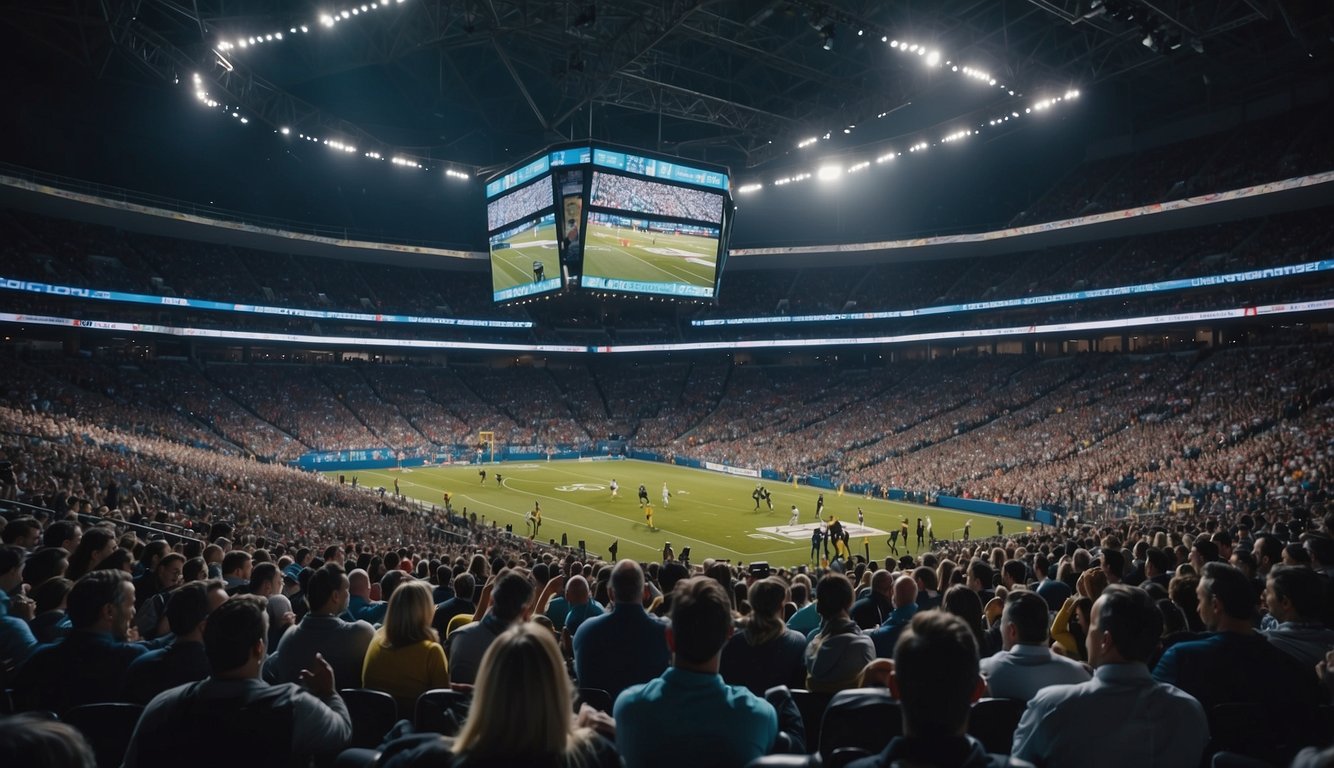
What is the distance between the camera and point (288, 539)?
20.3 metres

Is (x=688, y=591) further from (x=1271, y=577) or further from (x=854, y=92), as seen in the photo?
(x=854, y=92)

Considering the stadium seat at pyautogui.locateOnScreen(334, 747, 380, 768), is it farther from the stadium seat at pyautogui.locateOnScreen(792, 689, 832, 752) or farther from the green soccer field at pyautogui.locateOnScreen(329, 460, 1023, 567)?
the green soccer field at pyautogui.locateOnScreen(329, 460, 1023, 567)

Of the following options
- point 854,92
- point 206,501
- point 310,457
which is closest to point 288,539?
point 206,501

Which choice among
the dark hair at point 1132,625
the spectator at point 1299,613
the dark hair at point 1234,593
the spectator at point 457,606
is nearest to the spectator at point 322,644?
the spectator at point 457,606

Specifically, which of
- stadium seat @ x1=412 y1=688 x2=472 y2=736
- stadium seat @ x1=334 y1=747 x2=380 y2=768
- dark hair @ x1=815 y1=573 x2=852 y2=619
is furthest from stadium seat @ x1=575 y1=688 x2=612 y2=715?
dark hair @ x1=815 y1=573 x2=852 y2=619

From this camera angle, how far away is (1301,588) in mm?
5273

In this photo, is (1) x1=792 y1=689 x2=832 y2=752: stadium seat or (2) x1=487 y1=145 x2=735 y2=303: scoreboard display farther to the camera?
(2) x1=487 y1=145 x2=735 y2=303: scoreboard display

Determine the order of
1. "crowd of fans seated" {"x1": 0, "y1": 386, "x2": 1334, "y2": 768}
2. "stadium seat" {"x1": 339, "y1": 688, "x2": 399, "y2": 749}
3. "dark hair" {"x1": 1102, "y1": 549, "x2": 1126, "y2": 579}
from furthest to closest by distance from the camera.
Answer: "dark hair" {"x1": 1102, "y1": 549, "x2": 1126, "y2": 579} → "stadium seat" {"x1": 339, "y1": 688, "x2": 399, "y2": 749} → "crowd of fans seated" {"x1": 0, "y1": 386, "x2": 1334, "y2": 768}

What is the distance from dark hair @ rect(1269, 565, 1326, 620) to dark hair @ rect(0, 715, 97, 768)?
6.61m

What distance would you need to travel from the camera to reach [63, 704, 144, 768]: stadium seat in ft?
13.6

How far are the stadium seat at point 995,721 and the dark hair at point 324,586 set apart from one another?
424cm

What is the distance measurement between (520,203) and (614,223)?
6294 millimetres

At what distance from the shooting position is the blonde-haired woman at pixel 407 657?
191 inches

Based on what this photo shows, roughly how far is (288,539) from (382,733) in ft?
58.9
